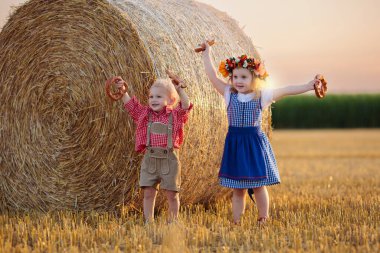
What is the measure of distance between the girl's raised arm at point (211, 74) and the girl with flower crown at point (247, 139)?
10cm

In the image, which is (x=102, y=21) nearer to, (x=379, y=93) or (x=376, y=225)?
(x=376, y=225)

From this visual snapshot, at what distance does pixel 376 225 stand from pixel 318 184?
4.17 meters

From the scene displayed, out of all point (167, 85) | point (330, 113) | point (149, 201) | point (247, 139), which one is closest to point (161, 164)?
point (149, 201)

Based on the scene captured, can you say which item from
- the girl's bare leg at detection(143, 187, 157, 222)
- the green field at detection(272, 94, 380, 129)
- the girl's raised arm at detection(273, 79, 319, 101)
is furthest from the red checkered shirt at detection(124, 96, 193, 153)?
the green field at detection(272, 94, 380, 129)

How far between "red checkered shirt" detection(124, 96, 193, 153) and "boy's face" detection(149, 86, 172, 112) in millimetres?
72

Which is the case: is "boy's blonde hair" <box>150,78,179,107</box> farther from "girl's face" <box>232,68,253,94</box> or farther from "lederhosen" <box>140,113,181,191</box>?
"girl's face" <box>232,68,253,94</box>

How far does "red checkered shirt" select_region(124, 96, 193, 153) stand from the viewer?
5816 mm

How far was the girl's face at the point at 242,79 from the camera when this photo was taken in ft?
19.7

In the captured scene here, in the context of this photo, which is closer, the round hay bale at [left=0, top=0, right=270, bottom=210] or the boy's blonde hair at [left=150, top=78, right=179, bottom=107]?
the boy's blonde hair at [left=150, top=78, right=179, bottom=107]

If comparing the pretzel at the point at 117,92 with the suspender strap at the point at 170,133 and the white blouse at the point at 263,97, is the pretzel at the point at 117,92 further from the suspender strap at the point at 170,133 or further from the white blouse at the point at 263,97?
the white blouse at the point at 263,97

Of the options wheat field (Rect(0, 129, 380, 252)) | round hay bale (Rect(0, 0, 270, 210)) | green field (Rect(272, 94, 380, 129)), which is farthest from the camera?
green field (Rect(272, 94, 380, 129))

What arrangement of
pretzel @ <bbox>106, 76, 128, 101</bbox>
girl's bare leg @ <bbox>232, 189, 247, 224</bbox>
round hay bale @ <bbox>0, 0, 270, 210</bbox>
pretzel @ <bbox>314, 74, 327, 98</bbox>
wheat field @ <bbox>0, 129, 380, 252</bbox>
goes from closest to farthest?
wheat field @ <bbox>0, 129, 380, 252</bbox> < pretzel @ <bbox>314, 74, 327, 98</bbox> < pretzel @ <bbox>106, 76, 128, 101</bbox> < girl's bare leg @ <bbox>232, 189, 247, 224</bbox> < round hay bale @ <bbox>0, 0, 270, 210</bbox>

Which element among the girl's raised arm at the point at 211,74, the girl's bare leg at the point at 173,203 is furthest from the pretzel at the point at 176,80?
the girl's bare leg at the point at 173,203

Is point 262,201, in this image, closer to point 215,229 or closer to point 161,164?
point 215,229
